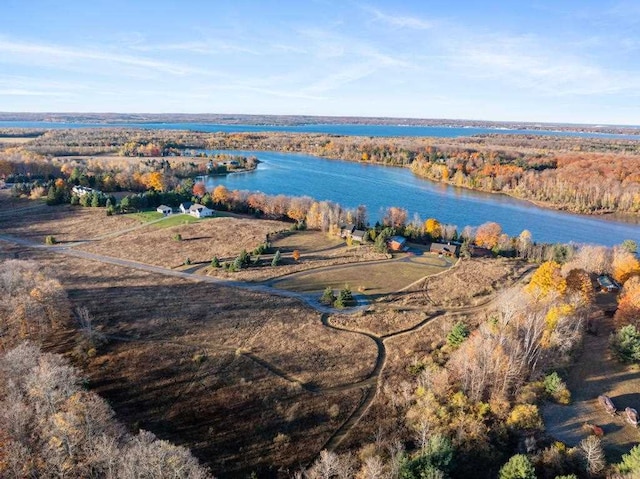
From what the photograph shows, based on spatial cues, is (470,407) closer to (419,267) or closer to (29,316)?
(419,267)

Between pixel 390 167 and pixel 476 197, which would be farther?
pixel 390 167

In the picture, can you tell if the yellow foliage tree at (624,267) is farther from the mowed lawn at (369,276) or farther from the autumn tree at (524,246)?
the mowed lawn at (369,276)

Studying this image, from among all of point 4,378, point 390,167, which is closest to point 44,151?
point 390,167

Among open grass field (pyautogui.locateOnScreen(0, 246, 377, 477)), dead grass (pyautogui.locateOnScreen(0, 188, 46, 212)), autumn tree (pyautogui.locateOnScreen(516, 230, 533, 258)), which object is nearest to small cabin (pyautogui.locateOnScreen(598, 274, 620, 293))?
autumn tree (pyautogui.locateOnScreen(516, 230, 533, 258))

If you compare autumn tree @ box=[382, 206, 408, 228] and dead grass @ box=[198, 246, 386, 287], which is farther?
autumn tree @ box=[382, 206, 408, 228]

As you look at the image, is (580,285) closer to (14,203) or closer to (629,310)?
(629,310)

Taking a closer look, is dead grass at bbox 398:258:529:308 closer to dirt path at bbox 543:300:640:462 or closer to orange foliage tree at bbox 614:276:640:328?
dirt path at bbox 543:300:640:462
